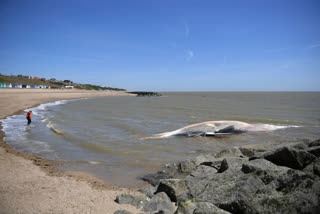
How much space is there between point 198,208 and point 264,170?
6.62ft

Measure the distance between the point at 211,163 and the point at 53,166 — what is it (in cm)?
568

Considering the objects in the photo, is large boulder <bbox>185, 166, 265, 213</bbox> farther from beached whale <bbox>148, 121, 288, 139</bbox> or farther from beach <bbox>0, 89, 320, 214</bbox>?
beached whale <bbox>148, 121, 288, 139</bbox>

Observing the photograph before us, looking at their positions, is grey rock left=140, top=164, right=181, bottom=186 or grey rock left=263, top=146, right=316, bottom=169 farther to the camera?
grey rock left=140, top=164, right=181, bottom=186

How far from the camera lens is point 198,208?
131 inches

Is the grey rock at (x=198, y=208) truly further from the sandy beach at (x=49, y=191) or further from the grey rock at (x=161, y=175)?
the grey rock at (x=161, y=175)

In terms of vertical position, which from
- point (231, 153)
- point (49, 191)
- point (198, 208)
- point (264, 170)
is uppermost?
point (264, 170)

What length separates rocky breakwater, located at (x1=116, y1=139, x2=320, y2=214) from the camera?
3.19 metres

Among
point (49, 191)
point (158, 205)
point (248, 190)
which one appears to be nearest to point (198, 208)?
point (248, 190)

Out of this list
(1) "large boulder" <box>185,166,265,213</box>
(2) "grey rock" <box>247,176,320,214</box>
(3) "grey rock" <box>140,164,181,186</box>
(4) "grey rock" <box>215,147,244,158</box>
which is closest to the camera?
(2) "grey rock" <box>247,176,320,214</box>

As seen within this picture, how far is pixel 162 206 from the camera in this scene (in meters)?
4.32

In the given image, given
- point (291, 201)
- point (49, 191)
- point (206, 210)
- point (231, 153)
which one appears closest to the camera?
point (291, 201)

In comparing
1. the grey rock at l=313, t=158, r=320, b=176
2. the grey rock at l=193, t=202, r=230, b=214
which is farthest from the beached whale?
the grey rock at l=193, t=202, r=230, b=214

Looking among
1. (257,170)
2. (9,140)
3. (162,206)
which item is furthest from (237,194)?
(9,140)

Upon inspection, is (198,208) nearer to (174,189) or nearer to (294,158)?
(174,189)
